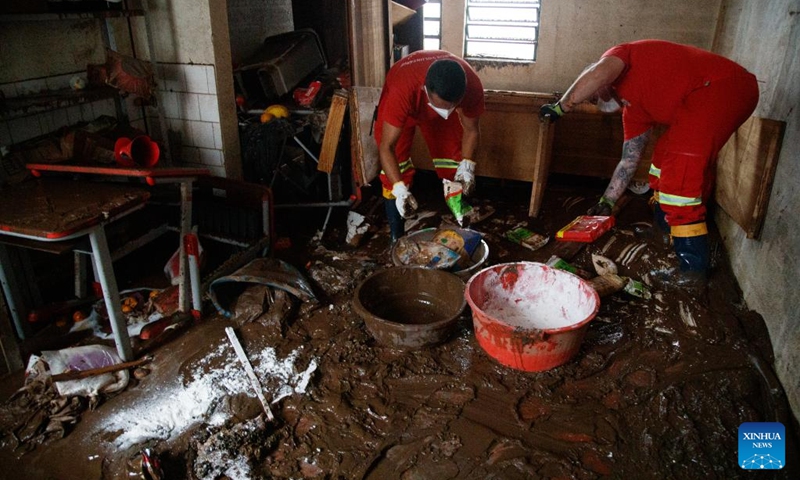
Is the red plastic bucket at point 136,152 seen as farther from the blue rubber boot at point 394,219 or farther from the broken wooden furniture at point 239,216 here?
the blue rubber boot at point 394,219

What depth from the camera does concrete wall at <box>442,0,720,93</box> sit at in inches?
184

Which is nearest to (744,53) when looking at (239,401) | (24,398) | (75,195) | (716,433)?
(716,433)

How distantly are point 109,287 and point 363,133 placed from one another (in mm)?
2310

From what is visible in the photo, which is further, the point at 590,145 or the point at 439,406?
the point at 590,145

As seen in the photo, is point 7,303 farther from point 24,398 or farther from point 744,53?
point 744,53

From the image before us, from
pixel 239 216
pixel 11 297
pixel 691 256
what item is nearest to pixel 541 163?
pixel 691 256

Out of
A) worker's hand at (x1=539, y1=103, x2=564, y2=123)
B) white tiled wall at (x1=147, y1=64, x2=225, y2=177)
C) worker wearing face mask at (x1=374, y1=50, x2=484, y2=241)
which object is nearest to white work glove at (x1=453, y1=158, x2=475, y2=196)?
worker wearing face mask at (x1=374, y1=50, x2=484, y2=241)

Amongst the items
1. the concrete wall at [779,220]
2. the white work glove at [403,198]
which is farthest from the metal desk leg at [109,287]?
the concrete wall at [779,220]

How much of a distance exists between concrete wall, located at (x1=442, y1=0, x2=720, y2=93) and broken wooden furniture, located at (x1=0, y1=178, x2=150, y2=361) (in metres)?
3.88

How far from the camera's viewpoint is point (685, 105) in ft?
10.1

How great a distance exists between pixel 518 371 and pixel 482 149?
2508 millimetres

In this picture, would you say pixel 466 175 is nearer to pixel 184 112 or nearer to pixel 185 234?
pixel 185 234

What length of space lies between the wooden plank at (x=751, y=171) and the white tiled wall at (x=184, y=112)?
3434mm

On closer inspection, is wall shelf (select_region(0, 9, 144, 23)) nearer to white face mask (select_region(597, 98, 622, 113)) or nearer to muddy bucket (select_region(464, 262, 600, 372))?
muddy bucket (select_region(464, 262, 600, 372))
